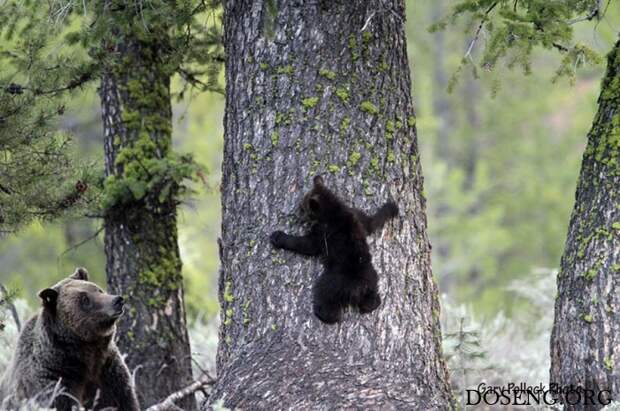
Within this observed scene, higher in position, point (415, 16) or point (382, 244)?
point (415, 16)

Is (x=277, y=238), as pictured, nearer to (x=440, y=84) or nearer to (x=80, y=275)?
(x=80, y=275)

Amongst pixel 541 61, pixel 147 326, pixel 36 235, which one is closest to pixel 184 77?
pixel 147 326

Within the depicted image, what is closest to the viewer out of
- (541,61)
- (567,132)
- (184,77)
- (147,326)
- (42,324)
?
(42,324)

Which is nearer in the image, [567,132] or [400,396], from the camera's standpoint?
[400,396]

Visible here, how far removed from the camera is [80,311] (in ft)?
21.0

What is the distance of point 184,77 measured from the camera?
805 cm

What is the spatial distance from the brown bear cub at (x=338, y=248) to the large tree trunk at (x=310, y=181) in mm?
66

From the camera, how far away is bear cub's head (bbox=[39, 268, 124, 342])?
6328 millimetres

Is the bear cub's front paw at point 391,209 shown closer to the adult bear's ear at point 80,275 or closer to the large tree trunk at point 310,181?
the large tree trunk at point 310,181

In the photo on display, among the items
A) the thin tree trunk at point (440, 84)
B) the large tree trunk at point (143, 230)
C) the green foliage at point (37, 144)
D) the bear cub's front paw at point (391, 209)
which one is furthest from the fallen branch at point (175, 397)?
the thin tree trunk at point (440, 84)

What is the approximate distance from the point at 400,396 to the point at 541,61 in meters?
21.4

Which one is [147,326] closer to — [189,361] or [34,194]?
[189,361]

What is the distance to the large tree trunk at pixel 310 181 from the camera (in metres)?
5.09

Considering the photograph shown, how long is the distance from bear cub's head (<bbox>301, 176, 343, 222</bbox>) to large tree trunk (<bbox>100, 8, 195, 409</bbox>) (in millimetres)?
2327
